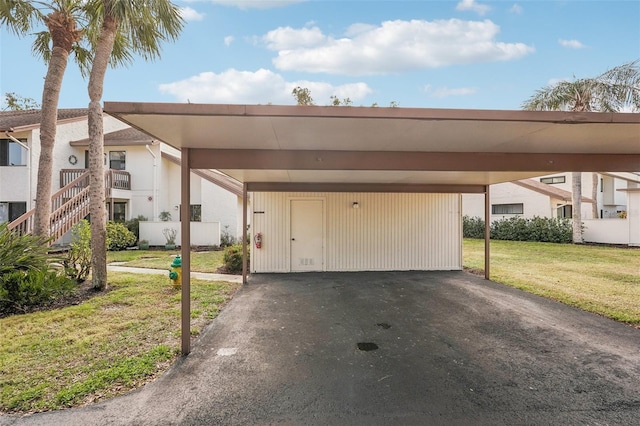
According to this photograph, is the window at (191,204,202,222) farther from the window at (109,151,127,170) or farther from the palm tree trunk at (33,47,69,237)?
the palm tree trunk at (33,47,69,237)

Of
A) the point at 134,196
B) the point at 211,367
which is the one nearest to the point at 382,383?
the point at 211,367

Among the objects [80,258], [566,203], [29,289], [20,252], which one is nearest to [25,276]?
[29,289]

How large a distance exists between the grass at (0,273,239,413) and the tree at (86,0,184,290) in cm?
108

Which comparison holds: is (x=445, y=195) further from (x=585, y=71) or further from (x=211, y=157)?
(x=585, y=71)

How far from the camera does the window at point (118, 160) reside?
15.4 m

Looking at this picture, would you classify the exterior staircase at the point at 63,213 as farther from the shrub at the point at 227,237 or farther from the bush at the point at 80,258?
the shrub at the point at 227,237

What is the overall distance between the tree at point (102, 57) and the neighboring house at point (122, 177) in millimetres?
7236

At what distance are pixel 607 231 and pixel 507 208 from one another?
19.3ft

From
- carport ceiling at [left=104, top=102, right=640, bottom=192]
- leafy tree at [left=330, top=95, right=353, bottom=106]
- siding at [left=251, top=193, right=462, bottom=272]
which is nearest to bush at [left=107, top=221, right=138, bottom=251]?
siding at [left=251, top=193, right=462, bottom=272]

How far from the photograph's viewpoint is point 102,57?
21.7 ft

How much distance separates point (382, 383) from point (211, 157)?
126 inches

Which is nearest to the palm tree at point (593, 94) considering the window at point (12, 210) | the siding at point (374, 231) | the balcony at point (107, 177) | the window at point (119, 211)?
the siding at point (374, 231)

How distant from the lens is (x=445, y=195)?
9820mm

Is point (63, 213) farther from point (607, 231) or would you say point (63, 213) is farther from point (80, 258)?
point (607, 231)
